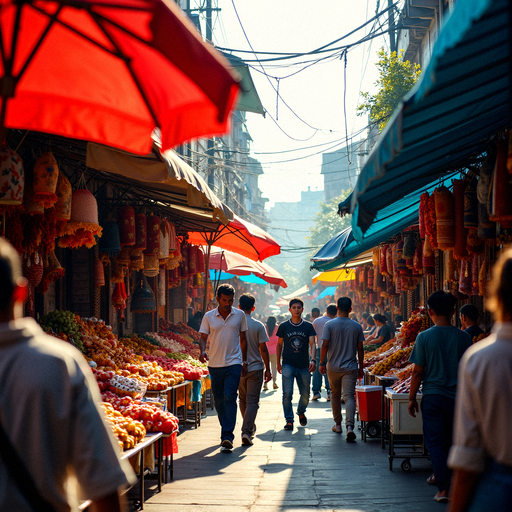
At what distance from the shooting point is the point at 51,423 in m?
2.01

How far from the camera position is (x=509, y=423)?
2.27 metres

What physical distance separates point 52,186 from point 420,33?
50.7 feet

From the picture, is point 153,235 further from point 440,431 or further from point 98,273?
point 440,431

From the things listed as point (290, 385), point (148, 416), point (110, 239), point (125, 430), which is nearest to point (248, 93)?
point (110, 239)

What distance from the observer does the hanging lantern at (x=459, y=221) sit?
5.91 metres

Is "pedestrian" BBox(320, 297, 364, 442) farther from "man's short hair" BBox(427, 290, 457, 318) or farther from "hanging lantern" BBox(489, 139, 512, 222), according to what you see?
"hanging lantern" BBox(489, 139, 512, 222)

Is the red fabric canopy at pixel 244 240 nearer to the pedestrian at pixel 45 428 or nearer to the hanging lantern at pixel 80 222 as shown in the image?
the hanging lantern at pixel 80 222

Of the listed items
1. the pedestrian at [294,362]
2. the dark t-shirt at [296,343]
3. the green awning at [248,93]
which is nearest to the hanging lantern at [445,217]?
the dark t-shirt at [296,343]

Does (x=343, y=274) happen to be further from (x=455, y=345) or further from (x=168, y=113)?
(x=168, y=113)

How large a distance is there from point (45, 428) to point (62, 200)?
4550 millimetres

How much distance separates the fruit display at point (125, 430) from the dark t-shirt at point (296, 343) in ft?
14.0

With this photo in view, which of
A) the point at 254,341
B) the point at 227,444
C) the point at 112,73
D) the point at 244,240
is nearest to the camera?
the point at 112,73

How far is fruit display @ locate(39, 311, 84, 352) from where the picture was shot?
27.6ft

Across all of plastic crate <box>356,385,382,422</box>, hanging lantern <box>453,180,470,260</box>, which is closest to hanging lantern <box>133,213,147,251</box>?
plastic crate <box>356,385,382,422</box>
